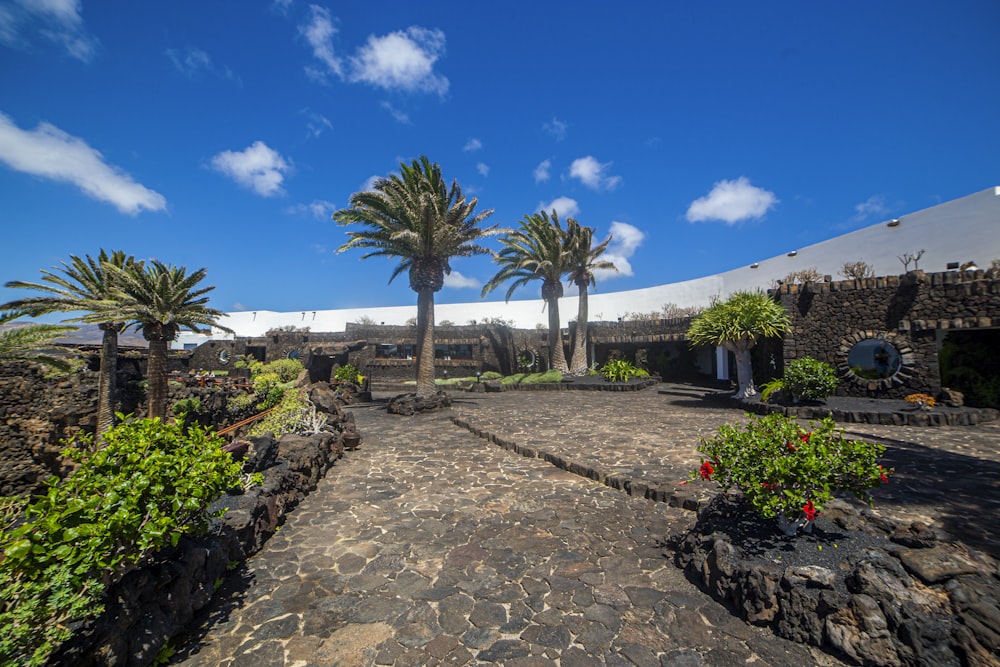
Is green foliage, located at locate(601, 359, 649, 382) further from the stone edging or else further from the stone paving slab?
the stone paving slab

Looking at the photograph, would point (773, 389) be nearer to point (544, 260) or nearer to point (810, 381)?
point (810, 381)

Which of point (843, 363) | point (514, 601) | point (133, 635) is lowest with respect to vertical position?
point (514, 601)

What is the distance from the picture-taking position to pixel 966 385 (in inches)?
525

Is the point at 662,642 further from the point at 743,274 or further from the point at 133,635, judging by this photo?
the point at 743,274

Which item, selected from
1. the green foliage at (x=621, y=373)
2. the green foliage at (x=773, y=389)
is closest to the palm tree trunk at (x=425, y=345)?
the green foliage at (x=621, y=373)

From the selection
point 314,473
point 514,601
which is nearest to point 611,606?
point 514,601

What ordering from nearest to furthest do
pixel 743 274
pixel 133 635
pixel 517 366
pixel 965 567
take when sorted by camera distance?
pixel 133 635 → pixel 965 567 → pixel 517 366 → pixel 743 274

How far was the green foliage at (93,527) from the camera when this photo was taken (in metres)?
2.60

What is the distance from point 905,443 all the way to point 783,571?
833 cm

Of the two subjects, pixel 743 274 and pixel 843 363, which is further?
pixel 743 274

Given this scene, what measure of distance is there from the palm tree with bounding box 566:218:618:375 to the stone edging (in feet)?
58.3

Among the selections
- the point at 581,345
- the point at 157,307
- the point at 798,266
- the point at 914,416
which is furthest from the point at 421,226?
the point at 798,266

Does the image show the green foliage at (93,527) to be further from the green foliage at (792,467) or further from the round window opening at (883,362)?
the round window opening at (883,362)

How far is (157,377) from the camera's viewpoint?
16.2 meters
